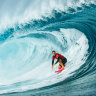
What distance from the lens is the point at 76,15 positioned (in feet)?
25.5

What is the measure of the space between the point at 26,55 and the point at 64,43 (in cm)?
395

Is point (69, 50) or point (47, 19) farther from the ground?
point (47, 19)

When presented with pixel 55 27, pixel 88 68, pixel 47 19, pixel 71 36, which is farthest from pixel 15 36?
pixel 88 68

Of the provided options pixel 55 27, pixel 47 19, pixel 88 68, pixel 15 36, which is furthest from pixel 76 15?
pixel 15 36

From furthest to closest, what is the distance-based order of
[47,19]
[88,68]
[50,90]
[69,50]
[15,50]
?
[15,50], [47,19], [69,50], [88,68], [50,90]

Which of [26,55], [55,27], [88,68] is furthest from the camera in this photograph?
[26,55]

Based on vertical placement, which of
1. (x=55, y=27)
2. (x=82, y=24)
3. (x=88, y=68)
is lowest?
(x=88, y=68)

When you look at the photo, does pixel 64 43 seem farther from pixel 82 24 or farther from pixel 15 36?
pixel 15 36

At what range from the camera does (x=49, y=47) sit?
848 cm

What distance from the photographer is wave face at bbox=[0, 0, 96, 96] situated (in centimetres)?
408

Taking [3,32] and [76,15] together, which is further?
[3,32]

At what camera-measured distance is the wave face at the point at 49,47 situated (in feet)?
13.4

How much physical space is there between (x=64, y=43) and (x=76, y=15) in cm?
164

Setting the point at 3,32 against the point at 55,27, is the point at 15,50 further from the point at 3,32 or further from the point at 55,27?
the point at 55,27
